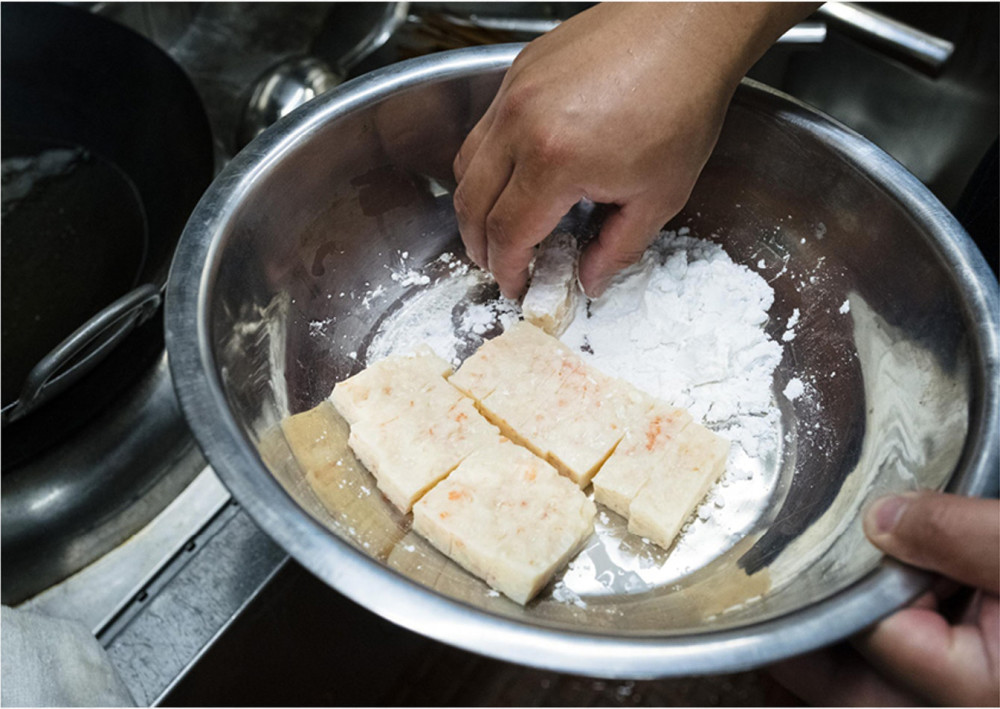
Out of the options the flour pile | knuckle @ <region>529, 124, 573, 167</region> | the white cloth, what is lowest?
the white cloth

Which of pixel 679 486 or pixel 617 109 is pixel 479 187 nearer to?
pixel 617 109

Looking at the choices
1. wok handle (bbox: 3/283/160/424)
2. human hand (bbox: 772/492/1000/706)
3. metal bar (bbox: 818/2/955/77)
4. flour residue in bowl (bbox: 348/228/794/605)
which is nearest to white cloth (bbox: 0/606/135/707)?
wok handle (bbox: 3/283/160/424)

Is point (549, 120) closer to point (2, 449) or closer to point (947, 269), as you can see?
point (947, 269)

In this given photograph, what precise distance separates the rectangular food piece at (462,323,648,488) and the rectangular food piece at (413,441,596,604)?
0.16 ft

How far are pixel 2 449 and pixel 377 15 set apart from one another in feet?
3.69

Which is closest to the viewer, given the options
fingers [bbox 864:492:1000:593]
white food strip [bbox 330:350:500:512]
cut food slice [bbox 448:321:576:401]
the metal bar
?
fingers [bbox 864:492:1000:593]

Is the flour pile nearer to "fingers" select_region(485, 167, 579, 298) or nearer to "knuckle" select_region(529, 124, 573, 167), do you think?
"fingers" select_region(485, 167, 579, 298)

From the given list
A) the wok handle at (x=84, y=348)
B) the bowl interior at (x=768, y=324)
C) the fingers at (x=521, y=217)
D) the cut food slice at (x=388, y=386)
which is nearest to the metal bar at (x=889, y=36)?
the bowl interior at (x=768, y=324)

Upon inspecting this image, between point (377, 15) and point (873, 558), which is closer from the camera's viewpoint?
point (873, 558)

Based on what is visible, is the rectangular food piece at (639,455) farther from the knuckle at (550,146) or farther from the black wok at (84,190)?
the black wok at (84,190)

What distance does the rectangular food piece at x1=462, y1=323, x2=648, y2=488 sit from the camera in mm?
1083

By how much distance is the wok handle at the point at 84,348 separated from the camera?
3.34ft

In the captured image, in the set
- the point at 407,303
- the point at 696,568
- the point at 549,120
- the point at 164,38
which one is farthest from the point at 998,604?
the point at 164,38

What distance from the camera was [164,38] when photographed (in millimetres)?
1724
